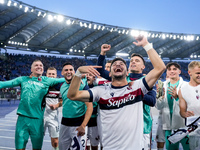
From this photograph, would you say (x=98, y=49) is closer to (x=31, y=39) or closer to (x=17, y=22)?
(x=31, y=39)

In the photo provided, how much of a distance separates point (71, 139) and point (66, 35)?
2913 cm

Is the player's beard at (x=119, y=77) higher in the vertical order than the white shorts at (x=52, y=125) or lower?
higher

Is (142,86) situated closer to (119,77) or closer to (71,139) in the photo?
(119,77)

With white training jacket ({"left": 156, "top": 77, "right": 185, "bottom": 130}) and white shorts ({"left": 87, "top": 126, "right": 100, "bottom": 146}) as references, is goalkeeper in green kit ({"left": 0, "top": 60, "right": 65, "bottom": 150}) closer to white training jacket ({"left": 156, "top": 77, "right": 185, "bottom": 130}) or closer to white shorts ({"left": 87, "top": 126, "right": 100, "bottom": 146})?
white shorts ({"left": 87, "top": 126, "right": 100, "bottom": 146})

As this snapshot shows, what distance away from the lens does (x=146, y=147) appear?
126 inches

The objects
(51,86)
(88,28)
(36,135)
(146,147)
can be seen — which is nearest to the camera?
(146,147)

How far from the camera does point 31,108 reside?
3789 mm

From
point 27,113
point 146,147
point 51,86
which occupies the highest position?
point 51,86

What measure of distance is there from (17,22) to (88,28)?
33.8 ft

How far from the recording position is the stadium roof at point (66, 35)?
24031 mm

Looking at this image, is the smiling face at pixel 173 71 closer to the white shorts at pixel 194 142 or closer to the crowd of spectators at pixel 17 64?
the white shorts at pixel 194 142

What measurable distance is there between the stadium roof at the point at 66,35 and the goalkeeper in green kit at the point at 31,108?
65.6ft

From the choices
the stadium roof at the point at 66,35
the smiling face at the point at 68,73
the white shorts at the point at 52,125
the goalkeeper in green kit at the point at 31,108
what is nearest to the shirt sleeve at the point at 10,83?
the goalkeeper in green kit at the point at 31,108

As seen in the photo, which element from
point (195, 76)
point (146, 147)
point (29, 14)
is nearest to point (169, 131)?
point (146, 147)
